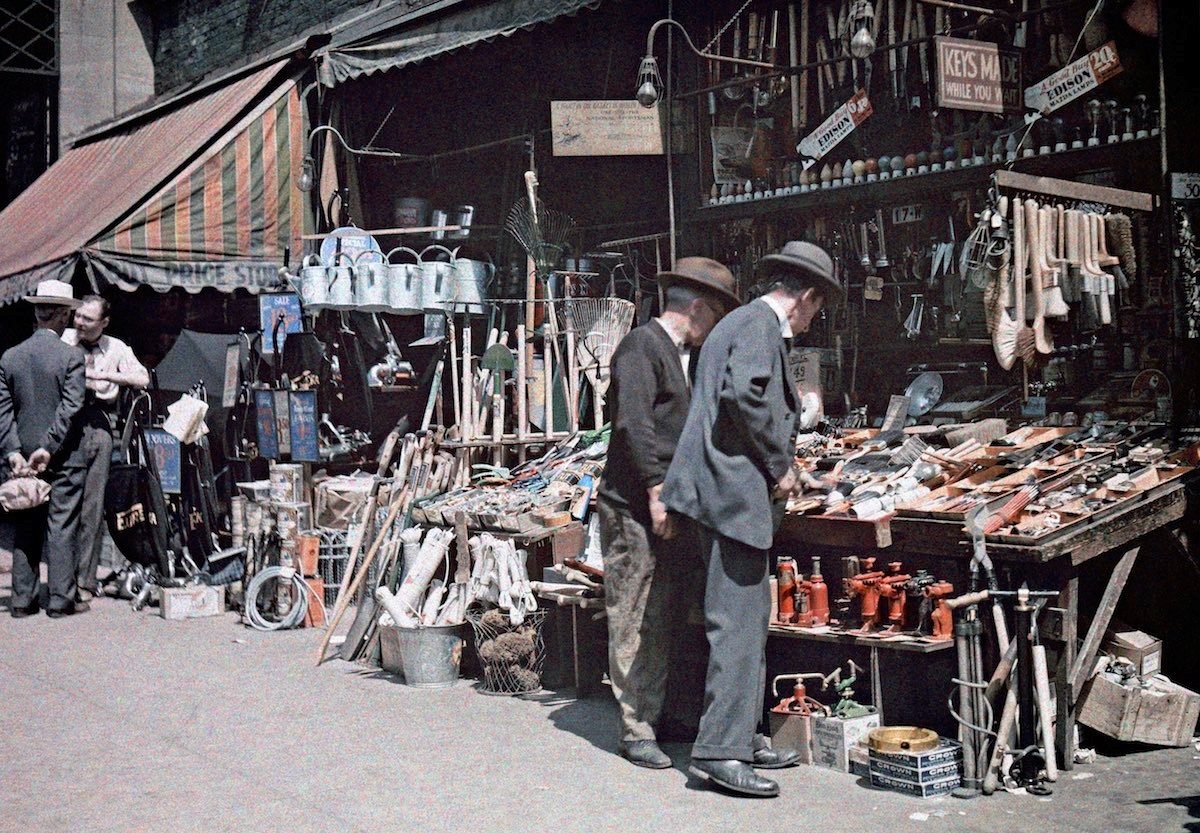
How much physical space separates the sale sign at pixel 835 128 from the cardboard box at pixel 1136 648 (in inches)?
162

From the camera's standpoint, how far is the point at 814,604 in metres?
6.36

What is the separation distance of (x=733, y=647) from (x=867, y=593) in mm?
792

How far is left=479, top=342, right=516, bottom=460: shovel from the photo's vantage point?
32.2 feet

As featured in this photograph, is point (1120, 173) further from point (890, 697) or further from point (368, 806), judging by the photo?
point (368, 806)

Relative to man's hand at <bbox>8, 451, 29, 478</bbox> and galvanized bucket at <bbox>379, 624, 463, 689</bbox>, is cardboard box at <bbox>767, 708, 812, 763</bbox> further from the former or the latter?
man's hand at <bbox>8, 451, 29, 478</bbox>

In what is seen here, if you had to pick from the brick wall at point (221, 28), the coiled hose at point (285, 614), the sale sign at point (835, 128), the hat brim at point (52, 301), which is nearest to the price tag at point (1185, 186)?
the sale sign at point (835, 128)

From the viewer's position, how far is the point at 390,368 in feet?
37.6

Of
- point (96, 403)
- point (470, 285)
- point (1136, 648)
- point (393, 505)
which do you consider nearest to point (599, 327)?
point (470, 285)

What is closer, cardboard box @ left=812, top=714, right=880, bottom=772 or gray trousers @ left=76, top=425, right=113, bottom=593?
cardboard box @ left=812, top=714, right=880, bottom=772

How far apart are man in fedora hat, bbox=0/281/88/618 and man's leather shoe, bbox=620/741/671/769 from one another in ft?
18.8

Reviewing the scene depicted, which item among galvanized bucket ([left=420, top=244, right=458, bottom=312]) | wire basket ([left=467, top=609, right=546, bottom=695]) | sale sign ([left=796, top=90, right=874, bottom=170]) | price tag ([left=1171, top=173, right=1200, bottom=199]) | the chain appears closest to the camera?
price tag ([left=1171, top=173, right=1200, bottom=199])

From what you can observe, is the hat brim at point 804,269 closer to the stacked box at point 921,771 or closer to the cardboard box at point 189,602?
the stacked box at point 921,771

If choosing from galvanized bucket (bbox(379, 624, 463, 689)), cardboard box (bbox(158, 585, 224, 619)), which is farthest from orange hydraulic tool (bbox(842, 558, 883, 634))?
cardboard box (bbox(158, 585, 224, 619))

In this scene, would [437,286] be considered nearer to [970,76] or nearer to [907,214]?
[907,214]
